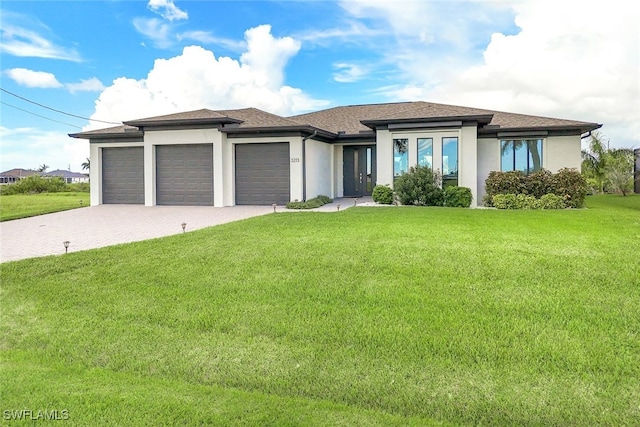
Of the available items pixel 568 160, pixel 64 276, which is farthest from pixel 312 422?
pixel 568 160

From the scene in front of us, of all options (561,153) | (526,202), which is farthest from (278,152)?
(561,153)

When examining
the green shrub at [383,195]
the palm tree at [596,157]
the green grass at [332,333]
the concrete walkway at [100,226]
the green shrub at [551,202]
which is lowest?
→ the green grass at [332,333]

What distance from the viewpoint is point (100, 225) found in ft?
43.6

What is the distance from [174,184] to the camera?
19.2m

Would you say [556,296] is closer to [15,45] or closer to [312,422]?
[312,422]

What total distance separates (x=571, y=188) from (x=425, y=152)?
17.4 feet

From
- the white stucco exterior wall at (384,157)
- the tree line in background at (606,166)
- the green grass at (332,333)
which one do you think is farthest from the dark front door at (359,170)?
the tree line in background at (606,166)

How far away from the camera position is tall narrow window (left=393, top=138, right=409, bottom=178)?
17.8 m

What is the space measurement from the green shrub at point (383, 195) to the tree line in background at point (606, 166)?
16.3 meters

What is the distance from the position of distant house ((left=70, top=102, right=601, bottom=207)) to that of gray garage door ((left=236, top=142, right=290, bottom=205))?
41 mm

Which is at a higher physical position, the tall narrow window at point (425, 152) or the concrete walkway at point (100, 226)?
the tall narrow window at point (425, 152)

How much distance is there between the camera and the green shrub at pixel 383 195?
17.4 m

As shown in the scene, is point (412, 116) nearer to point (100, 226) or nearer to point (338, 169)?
point (338, 169)

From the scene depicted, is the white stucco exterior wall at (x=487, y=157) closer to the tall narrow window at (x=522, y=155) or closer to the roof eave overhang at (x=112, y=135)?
the tall narrow window at (x=522, y=155)
